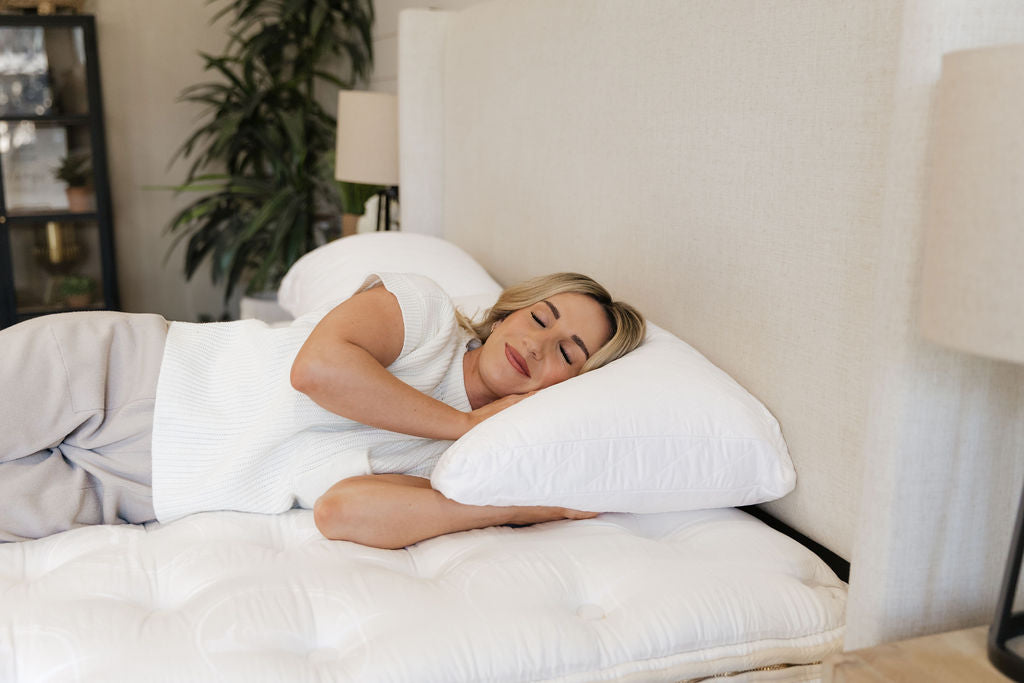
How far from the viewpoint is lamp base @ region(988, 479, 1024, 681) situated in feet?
2.12

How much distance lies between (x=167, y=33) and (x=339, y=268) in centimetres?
251

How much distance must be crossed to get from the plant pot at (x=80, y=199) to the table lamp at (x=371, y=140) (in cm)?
152

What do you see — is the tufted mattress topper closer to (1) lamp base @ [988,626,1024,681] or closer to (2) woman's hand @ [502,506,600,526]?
(2) woman's hand @ [502,506,600,526]

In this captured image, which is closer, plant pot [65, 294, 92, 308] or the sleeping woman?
the sleeping woman

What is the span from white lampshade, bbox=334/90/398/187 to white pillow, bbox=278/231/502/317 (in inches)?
22.9

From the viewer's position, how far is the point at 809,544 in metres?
1.18

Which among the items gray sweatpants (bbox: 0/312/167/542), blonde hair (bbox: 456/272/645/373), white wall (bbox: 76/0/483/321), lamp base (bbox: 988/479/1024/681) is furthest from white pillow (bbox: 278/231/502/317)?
white wall (bbox: 76/0/483/321)

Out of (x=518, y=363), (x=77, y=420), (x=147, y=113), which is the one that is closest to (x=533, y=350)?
(x=518, y=363)

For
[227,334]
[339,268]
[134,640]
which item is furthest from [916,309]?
[339,268]

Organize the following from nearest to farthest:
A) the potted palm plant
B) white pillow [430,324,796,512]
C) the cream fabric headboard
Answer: the cream fabric headboard, white pillow [430,324,796,512], the potted palm plant

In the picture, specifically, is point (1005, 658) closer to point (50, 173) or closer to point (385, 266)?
point (385, 266)

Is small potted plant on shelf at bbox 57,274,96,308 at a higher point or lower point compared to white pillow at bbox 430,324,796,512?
lower

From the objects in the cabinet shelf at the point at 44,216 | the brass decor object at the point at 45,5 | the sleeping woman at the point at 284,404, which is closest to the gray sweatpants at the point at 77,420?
the sleeping woman at the point at 284,404

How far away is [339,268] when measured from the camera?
2025 mm
